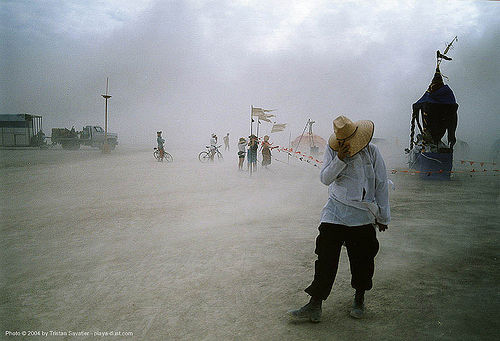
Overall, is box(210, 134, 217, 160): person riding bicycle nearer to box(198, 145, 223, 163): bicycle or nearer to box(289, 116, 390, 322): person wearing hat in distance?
box(198, 145, 223, 163): bicycle

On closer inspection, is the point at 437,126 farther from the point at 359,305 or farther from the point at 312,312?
the point at 312,312

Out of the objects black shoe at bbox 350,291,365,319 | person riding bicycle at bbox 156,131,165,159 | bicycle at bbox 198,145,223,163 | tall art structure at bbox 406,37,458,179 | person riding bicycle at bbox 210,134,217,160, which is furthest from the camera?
bicycle at bbox 198,145,223,163

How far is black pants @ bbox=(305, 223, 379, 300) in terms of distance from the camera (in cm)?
214

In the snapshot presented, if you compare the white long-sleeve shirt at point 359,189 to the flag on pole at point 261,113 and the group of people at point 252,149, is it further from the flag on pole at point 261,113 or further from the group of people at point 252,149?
the group of people at point 252,149

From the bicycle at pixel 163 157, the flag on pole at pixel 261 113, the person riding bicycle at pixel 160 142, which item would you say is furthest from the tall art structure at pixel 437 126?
the bicycle at pixel 163 157

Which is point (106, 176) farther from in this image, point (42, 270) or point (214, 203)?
point (42, 270)

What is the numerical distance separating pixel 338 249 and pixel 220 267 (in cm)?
133

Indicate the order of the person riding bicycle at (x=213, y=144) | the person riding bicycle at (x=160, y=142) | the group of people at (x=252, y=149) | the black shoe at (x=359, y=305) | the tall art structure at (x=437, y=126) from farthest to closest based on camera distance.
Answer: the person riding bicycle at (x=213, y=144) < the group of people at (x=252, y=149) < the tall art structure at (x=437, y=126) < the person riding bicycle at (x=160, y=142) < the black shoe at (x=359, y=305)

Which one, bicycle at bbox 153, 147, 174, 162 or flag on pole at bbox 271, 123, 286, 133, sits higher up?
flag on pole at bbox 271, 123, 286, 133

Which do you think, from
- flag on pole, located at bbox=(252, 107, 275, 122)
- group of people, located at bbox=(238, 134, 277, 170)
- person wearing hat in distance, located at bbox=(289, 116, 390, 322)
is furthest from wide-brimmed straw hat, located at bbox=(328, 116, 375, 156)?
group of people, located at bbox=(238, 134, 277, 170)

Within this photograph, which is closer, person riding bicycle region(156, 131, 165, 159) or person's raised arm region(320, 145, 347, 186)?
person's raised arm region(320, 145, 347, 186)

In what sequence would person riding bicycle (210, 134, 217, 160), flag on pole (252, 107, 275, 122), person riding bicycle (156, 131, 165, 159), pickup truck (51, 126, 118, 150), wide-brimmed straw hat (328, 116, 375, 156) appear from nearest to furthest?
wide-brimmed straw hat (328, 116, 375, 156)
flag on pole (252, 107, 275, 122)
person riding bicycle (156, 131, 165, 159)
person riding bicycle (210, 134, 217, 160)
pickup truck (51, 126, 118, 150)

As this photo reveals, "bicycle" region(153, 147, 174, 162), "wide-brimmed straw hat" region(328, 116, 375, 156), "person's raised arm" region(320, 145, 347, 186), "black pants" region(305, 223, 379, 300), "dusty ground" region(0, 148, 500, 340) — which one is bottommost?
"dusty ground" region(0, 148, 500, 340)

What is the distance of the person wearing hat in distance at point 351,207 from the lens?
6.89ft
